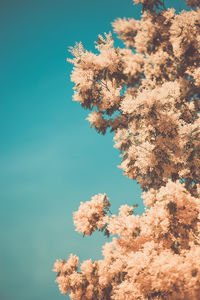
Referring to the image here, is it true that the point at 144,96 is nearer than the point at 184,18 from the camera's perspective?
Yes

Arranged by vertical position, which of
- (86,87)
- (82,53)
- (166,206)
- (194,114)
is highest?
(82,53)

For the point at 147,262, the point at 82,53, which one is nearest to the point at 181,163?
the point at 147,262

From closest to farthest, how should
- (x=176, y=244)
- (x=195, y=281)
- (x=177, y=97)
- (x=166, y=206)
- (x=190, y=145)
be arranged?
(x=195, y=281), (x=166, y=206), (x=176, y=244), (x=190, y=145), (x=177, y=97)

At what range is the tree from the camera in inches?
176

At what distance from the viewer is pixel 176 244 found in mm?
5344

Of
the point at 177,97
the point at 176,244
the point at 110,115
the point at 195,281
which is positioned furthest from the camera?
the point at 110,115

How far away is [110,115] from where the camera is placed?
986cm

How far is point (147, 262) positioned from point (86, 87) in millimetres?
7395

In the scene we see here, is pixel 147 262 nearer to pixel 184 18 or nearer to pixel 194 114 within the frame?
pixel 194 114

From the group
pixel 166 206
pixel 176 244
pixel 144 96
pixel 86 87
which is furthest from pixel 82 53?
pixel 176 244

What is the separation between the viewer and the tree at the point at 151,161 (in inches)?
176

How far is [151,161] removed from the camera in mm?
7051

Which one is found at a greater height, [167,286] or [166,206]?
[166,206]

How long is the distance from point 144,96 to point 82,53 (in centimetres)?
448
